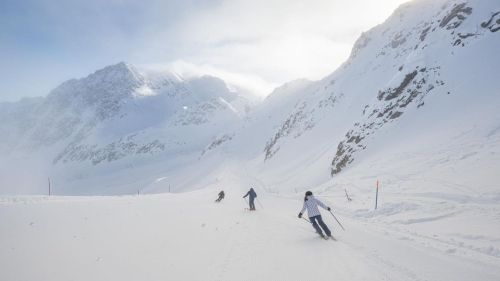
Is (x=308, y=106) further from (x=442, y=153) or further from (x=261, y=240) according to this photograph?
(x=261, y=240)

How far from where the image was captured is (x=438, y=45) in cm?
4181

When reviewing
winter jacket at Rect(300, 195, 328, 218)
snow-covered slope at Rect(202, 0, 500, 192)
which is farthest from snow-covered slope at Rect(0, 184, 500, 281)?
snow-covered slope at Rect(202, 0, 500, 192)

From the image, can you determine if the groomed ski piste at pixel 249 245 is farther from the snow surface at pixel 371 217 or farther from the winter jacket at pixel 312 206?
the winter jacket at pixel 312 206

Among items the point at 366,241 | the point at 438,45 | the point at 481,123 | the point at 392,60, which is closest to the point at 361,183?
the point at 481,123

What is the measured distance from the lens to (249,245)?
10891 mm

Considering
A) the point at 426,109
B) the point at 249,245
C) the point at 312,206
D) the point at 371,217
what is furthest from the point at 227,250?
the point at 426,109

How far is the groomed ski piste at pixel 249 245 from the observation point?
8172 mm

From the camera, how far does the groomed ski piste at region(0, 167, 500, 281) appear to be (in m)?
8.17

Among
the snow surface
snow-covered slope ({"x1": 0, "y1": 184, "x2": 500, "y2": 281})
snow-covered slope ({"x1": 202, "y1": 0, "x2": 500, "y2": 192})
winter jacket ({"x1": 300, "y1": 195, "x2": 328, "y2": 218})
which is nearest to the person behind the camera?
snow-covered slope ({"x1": 0, "y1": 184, "x2": 500, "y2": 281})

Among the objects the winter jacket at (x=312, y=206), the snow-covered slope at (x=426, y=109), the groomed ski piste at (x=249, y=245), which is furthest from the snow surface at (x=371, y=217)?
the winter jacket at (x=312, y=206)

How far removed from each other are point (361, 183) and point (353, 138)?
17.1 meters

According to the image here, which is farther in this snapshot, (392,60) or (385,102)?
(392,60)

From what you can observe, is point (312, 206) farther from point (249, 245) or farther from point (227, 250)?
point (227, 250)

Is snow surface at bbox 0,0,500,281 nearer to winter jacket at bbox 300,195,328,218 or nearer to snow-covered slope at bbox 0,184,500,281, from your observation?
snow-covered slope at bbox 0,184,500,281
